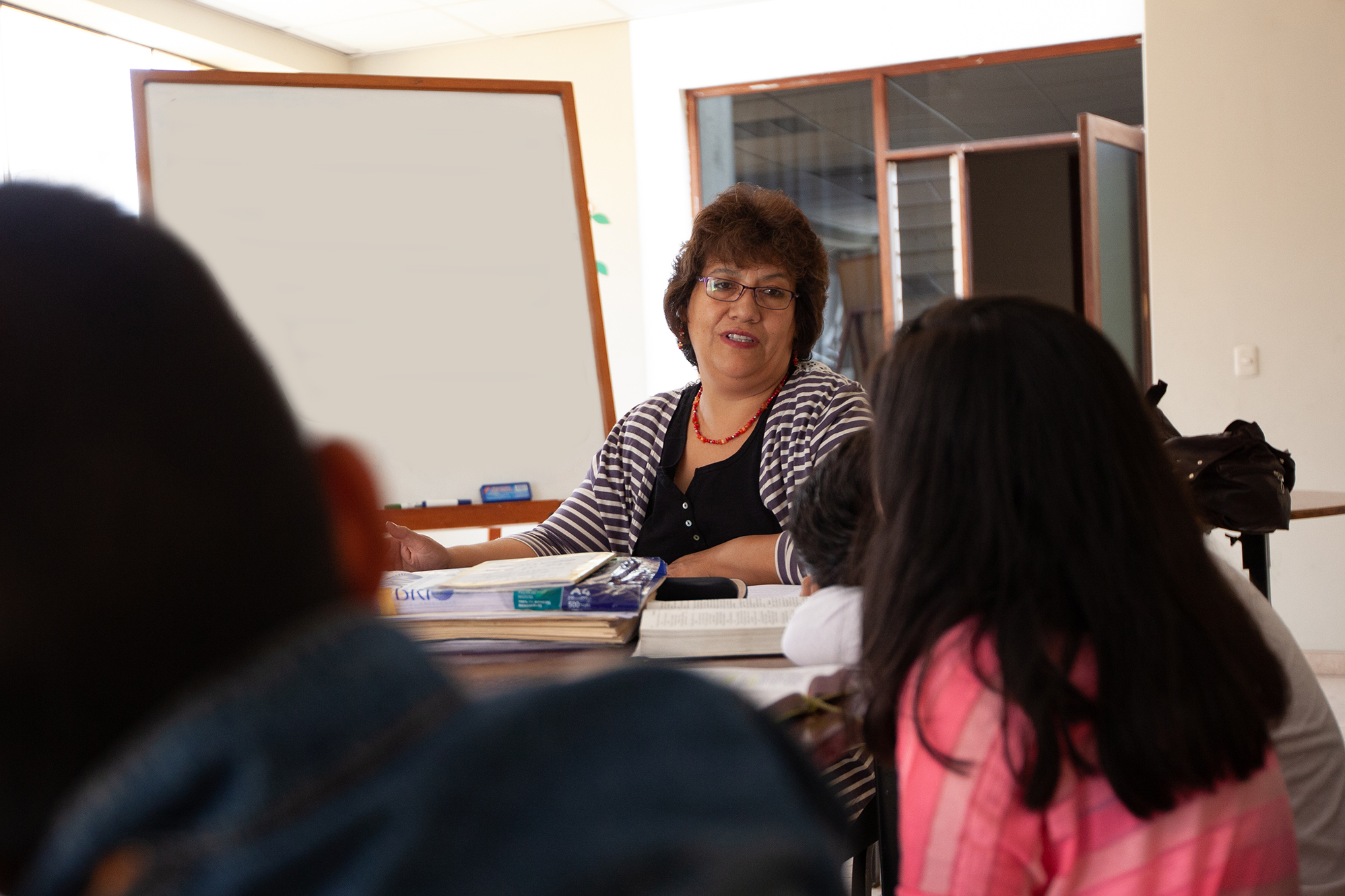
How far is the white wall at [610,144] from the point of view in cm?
468

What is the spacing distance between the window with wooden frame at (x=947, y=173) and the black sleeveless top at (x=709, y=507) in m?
2.62

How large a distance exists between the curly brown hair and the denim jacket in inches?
69.2

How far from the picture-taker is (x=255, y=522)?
29cm

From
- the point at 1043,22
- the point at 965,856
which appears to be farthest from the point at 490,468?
the point at 1043,22

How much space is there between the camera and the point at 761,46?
4488mm

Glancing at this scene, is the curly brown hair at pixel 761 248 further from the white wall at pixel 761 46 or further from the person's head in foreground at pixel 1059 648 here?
the white wall at pixel 761 46

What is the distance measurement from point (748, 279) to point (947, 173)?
2947 mm

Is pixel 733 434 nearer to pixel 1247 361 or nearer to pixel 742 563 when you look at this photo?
pixel 742 563

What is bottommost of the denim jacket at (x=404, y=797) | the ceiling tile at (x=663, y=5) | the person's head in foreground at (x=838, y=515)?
the person's head in foreground at (x=838, y=515)

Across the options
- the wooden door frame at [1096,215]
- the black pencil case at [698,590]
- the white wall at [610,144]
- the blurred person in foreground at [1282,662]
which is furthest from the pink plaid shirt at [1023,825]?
the white wall at [610,144]

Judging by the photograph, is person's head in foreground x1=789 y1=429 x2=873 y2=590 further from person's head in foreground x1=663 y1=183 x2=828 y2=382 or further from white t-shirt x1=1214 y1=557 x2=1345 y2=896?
person's head in foreground x1=663 y1=183 x2=828 y2=382

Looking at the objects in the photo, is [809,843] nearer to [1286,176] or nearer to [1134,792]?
[1134,792]

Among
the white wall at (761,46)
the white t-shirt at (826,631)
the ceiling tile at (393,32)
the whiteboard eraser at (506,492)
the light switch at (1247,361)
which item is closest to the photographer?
the white t-shirt at (826,631)

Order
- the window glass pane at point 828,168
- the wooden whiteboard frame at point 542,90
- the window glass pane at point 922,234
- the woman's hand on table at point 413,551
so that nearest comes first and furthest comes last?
the woman's hand on table at point 413,551, the wooden whiteboard frame at point 542,90, the window glass pane at point 922,234, the window glass pane at point 828,168
